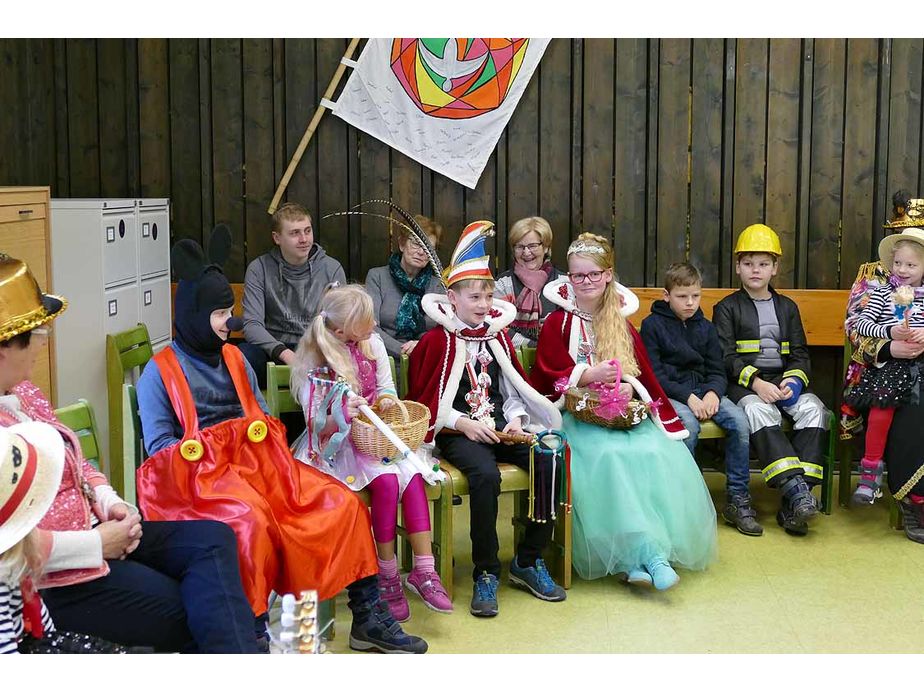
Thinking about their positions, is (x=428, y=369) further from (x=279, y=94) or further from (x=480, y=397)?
(x=279, y=94)

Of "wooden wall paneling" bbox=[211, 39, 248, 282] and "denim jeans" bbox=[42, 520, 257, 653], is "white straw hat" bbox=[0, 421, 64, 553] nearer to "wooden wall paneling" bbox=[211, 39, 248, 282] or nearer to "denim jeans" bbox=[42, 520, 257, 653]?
"denim jeans" bbox=[42, 520, 257, 653]

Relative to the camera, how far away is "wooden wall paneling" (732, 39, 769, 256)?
5.07m

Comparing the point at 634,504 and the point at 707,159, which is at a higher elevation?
the point at 707,159

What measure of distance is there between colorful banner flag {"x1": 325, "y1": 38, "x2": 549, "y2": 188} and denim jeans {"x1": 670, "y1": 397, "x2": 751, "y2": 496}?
5.06 feet

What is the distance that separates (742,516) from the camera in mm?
4461

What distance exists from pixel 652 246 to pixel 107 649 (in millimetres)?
3459

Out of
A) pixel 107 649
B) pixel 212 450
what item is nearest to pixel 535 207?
pixel 212 450

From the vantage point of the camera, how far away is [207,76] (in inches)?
201

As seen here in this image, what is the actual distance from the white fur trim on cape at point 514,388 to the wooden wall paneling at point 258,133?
1591 millimetres

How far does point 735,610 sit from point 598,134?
2.32m

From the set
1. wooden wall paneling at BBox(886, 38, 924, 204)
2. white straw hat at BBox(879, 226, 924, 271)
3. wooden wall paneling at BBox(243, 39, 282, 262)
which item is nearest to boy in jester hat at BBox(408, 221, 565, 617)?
wooden wall paneling at BBox(243, 39, 282, 262)

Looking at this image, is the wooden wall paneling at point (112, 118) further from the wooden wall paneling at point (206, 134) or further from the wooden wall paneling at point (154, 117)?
the wooden wall paneling at point (206, 134)

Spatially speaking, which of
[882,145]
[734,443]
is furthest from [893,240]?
[734,443]

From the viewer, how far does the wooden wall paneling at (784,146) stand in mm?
5070
